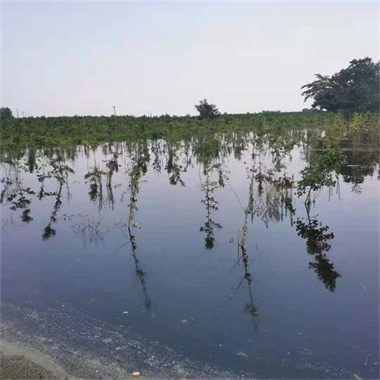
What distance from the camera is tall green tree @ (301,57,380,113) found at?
41.0m

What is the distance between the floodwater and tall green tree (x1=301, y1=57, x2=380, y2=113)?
104 ft

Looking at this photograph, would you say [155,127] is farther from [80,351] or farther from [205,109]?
[80,351]

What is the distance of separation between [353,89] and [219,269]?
40.8 metres

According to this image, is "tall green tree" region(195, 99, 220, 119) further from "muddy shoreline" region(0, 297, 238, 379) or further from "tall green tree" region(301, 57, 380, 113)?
"muddy shoreline" region(0, 297, 238, 379)

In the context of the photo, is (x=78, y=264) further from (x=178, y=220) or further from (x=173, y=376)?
(x=173, y=376)

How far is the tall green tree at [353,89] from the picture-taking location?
4100 cm

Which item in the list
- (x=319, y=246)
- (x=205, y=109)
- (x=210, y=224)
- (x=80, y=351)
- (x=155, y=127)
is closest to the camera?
(x=80, y=351)

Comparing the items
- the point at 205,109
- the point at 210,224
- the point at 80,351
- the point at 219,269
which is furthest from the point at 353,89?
the point at 80,351

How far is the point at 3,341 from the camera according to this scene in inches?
193

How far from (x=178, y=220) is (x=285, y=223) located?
8.47 ft

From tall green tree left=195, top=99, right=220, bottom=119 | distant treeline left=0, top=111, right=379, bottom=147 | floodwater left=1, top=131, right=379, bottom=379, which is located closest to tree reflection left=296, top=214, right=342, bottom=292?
floodwater left=1, top=131, right=379, bottom=379

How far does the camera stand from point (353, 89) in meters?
42.0

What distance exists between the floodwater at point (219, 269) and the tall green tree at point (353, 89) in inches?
1251

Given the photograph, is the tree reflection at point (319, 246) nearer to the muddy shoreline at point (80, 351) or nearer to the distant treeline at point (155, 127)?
the muddy shoreline at point (80, 351)
